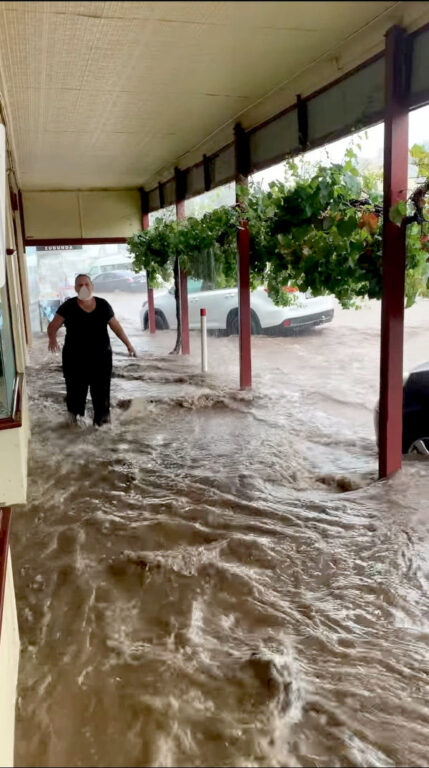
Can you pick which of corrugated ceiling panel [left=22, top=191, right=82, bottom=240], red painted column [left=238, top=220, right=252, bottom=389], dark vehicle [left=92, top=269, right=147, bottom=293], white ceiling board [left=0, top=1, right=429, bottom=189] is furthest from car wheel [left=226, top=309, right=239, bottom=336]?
dark vehicle [left=92, top=269, right=147, bottom=293]

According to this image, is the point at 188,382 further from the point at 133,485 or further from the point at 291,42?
the point at 291,42

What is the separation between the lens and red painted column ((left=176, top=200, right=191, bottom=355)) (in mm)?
12125

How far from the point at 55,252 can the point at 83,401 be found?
13.0 meters

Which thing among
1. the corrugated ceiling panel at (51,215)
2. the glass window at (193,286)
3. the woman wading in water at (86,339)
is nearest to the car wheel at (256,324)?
the glass window at (193,286)

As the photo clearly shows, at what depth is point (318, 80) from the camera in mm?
5836

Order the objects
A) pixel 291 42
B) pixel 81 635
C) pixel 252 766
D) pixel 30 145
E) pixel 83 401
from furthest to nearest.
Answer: pixel 30 145
pixel 83 401
pixel 291 42
pixel 81 635
pixel 252 766

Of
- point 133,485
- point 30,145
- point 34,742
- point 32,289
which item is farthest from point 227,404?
point 32,289

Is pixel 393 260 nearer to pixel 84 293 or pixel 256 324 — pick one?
pixel 84 293

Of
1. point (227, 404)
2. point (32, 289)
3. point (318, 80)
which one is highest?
point (318, 80)

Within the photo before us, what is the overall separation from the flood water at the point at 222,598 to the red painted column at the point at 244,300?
1843 millimetres

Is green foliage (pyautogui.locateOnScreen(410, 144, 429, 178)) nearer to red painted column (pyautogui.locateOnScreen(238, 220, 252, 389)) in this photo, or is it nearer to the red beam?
red painted column (pyautogui.locateOnScreen(238, 220, 252, 389))

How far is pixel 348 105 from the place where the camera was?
5.44 metres

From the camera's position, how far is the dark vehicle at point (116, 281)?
2045cm

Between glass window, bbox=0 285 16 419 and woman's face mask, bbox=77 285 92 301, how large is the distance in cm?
193
